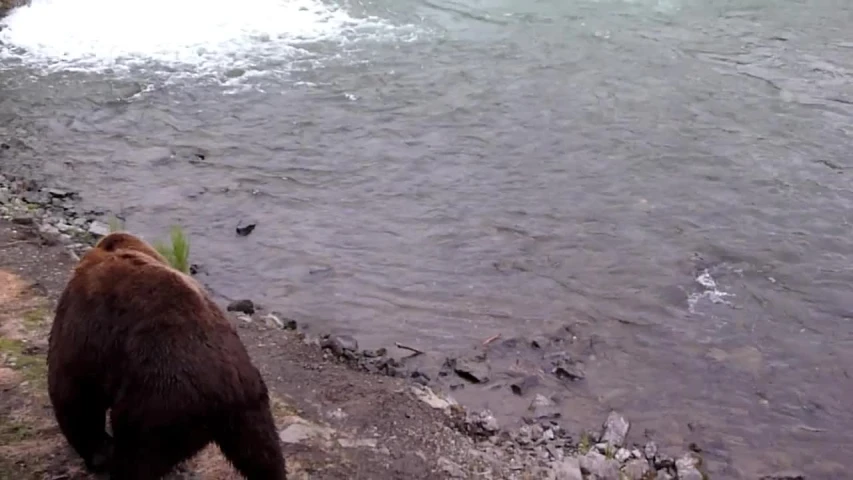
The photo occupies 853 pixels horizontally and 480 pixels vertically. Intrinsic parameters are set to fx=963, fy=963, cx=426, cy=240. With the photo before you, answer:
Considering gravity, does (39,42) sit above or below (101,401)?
below

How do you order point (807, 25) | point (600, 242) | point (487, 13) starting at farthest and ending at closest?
point (487, 13) → point (807, 25) → point (600, 242)

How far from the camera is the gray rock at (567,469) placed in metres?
5.85

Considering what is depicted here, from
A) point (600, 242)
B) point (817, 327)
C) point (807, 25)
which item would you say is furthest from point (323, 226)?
point (807, 25)

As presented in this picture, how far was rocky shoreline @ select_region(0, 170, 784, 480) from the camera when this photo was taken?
603cm

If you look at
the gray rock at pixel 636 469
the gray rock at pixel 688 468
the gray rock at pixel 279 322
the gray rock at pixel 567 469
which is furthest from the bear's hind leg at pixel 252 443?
the gray rock at pixel 279 322

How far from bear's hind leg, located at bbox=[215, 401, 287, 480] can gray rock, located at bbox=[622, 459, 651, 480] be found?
8.62ft

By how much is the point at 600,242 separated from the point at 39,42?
9.70 m

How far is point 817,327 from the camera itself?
7.93 m

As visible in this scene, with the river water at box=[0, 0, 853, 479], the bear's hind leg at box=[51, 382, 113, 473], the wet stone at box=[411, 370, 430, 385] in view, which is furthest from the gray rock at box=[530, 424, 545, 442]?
the bear's hind leg at box=[51, 382, 113, 473]

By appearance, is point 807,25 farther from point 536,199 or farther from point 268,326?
point 268,326

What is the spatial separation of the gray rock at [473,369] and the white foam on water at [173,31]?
762 centimetres

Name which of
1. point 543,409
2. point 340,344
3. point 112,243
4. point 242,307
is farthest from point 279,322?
point 112,243

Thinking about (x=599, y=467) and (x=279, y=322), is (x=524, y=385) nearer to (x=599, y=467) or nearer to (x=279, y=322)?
(x=599, y=467)

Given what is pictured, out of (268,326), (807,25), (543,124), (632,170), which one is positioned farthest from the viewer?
(807,25)
